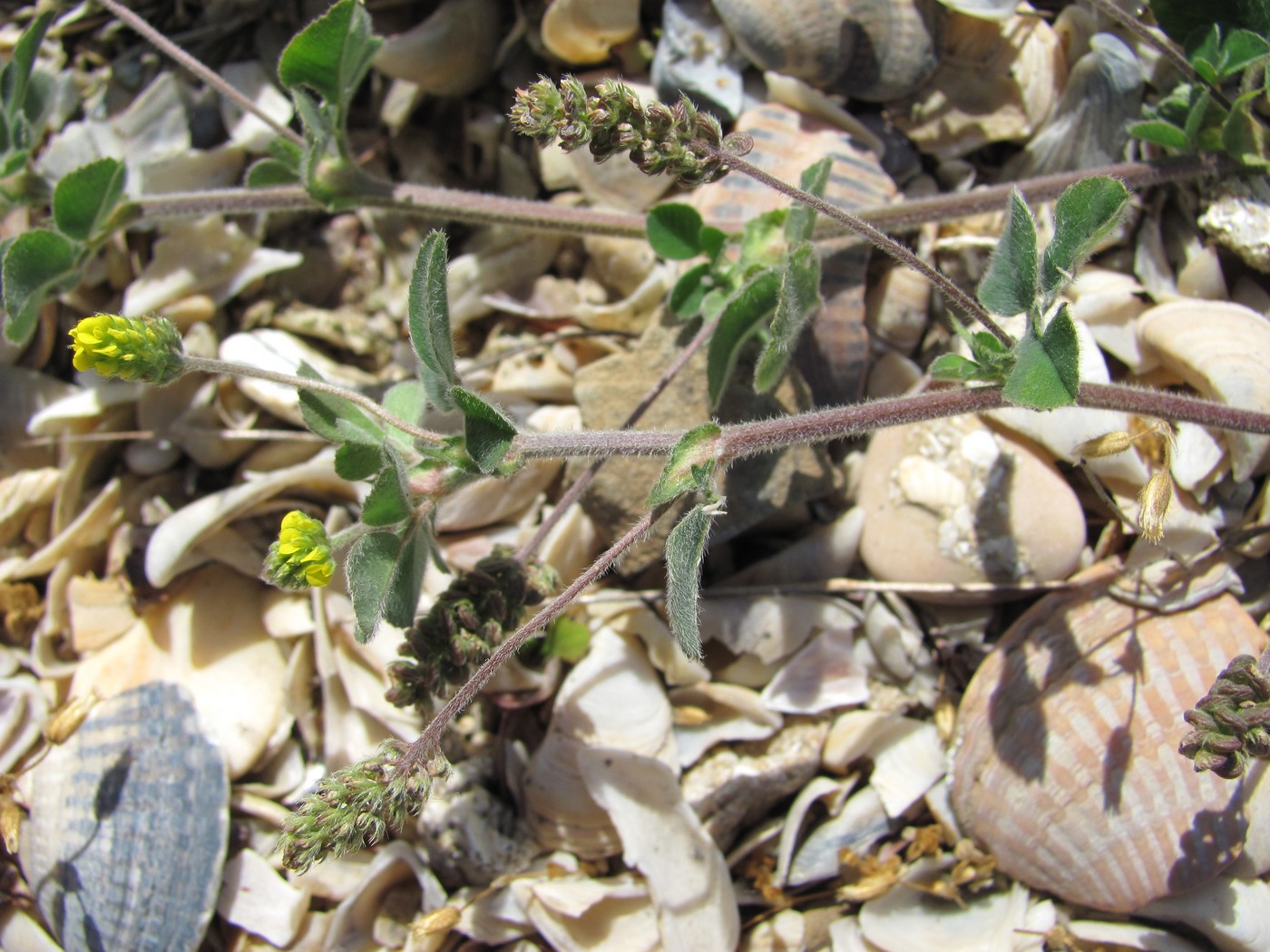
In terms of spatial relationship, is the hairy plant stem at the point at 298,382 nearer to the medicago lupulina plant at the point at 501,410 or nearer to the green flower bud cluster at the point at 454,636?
the medicago lupulina plant at the point at 501,410

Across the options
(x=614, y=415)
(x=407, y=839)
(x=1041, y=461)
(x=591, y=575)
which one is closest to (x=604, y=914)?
(x=407, y=839)

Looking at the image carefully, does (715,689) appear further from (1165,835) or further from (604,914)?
(1165,835)

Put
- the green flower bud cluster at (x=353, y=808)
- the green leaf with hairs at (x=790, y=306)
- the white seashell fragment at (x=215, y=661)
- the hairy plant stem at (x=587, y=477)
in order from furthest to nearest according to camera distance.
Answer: the white seashell fragment at (x=215, y=661) < the hairy plant stem at (x=587, y=477) < the green leaf with hairs at (x=790, y=306) < the green flower bud cluster at (x=353, y=808)

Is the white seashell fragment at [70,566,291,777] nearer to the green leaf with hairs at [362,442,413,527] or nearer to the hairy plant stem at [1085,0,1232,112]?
the green leaf with hairs at [362,442,413,527]

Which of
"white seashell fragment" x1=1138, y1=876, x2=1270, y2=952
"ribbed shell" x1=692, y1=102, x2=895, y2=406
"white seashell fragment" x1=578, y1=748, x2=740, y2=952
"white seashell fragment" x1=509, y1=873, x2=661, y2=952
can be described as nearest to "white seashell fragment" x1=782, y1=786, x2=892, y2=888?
"white seashell fragment" x1=578, y1=748, x2=740, y2=952

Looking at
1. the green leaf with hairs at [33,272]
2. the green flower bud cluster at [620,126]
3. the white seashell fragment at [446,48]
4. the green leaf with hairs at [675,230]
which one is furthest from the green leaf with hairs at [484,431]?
the white seashell fragment at [446,48]
